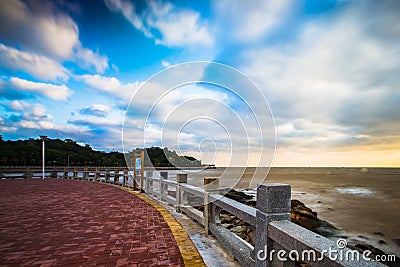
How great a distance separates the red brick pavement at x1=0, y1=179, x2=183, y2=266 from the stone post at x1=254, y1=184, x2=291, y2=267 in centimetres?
128

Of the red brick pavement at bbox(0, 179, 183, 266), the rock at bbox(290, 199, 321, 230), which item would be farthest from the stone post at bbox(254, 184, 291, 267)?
the rock at bbox(290, 199, 321, 230)

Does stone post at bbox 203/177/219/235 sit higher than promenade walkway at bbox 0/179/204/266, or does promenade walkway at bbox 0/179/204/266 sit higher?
stone post at bbox 203/177/219/235

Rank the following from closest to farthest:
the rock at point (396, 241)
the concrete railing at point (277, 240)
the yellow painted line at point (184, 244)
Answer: the concrete railing at point (277, 240), the yellow painted line at point (184, 244), the rock at point (396, 241)

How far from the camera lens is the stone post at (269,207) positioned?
1960 mm

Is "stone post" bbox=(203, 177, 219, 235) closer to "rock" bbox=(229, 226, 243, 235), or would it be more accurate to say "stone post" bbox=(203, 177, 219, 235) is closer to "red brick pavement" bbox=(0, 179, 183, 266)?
"red brick pavement" bbox=(0, 179, 183, 266)

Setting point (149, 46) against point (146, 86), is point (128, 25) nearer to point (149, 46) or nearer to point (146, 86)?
point (149, 46)

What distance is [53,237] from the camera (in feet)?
12.2

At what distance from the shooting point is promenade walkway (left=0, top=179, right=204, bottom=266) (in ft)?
9.51

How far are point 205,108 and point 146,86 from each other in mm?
2270

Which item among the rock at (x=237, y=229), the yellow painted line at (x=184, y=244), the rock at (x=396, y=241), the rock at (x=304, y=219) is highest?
the yellow painted line at (x=184, y=244)

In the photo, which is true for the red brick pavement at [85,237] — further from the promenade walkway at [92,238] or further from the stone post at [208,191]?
the stone post at [208,191]

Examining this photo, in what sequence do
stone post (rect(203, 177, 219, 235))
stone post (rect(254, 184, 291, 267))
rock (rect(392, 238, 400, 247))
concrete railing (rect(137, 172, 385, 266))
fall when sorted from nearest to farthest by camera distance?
concrete railing (rect(137, 172, 385, 266)), stone post (rect(254, 184, 291, 267)), stone post (rect(203, 177, 219, 235)), rock (rect(392, 238, 400, 247))

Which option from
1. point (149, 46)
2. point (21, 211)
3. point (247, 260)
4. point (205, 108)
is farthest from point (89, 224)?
point (149, 46)

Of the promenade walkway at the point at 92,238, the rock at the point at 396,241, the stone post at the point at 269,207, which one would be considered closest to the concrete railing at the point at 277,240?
the stone post at the point at 269,207
